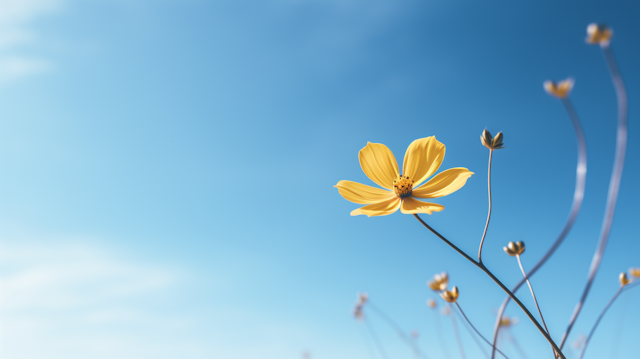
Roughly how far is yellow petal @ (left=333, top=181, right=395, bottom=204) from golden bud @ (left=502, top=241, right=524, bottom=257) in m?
0.46

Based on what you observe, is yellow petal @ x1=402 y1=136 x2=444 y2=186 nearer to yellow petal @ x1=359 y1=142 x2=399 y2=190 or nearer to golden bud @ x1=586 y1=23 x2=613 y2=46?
yellow petal @ x1=359 y1=142 x2=399 y2=190

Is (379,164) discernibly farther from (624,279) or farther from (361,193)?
(624,279)

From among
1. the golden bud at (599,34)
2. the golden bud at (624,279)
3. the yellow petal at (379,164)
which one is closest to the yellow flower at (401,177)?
the yellow petal at (379,164)

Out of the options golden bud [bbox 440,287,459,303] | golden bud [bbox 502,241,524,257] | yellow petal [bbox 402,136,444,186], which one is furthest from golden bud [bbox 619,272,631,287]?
yellow petal [bbox 402,136,444,186]

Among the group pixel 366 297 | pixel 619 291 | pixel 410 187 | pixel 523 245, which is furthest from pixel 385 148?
pixel 366 297

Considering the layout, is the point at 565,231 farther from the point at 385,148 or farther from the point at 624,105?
the point at 385,148

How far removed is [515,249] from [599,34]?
0.61 m

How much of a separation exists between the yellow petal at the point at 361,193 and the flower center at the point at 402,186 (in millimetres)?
32

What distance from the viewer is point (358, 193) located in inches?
51.3

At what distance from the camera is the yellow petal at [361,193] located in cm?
123

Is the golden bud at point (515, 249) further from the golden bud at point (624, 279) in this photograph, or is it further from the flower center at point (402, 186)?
the flower center at point (402, 186)

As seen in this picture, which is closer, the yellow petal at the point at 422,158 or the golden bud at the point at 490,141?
the golden bud at the point at 490,141

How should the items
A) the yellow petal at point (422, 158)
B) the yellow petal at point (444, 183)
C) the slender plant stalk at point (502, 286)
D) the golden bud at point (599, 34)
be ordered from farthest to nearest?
1. the yellow petal at point (422, 158)
2. the yellow petal at point (444, 183)
3. the slender plant stalk at point (502, 286)
4. the golden bud at point (599, 34)

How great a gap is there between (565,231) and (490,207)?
0.83ft
